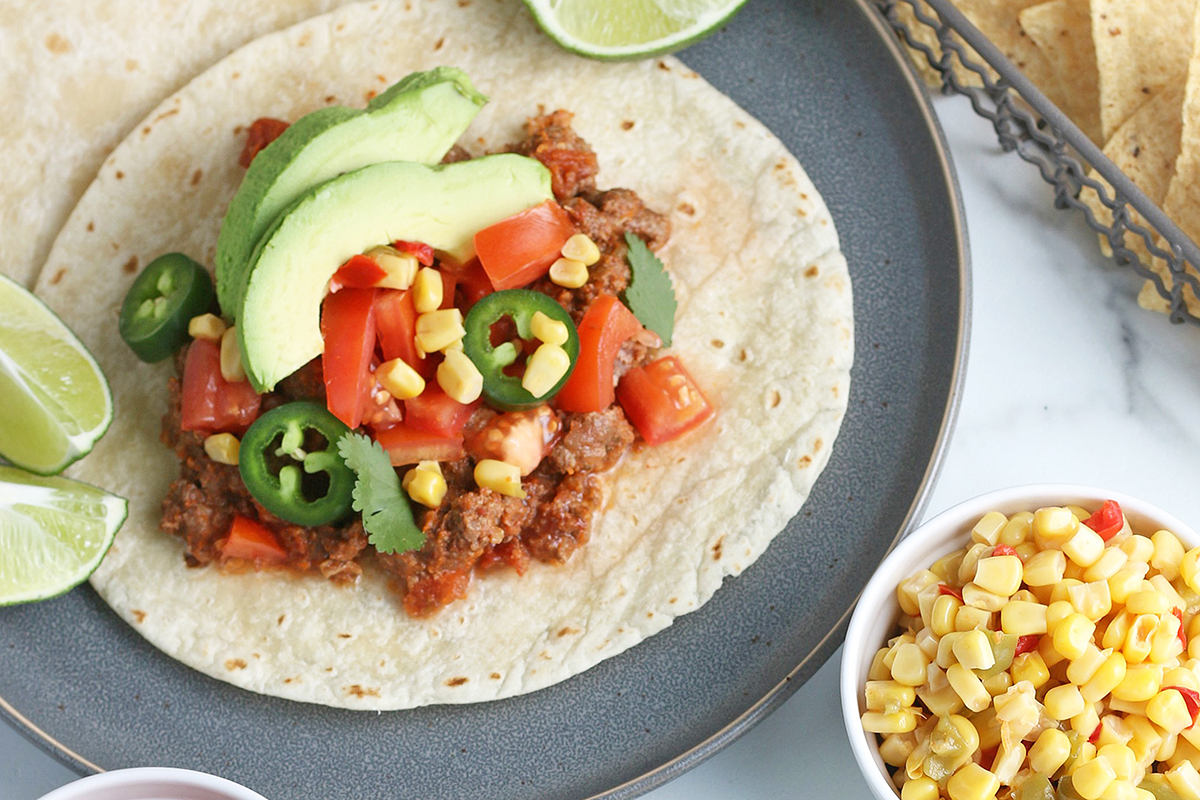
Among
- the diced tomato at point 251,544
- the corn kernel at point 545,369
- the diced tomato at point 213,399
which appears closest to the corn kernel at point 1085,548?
the corn kernel at point 545,369

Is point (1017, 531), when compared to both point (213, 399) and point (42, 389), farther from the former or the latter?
point (42, 389)

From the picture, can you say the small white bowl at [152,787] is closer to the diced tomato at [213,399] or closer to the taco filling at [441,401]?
the taco filling at [441,401]

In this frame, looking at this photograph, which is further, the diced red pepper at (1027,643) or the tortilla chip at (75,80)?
the tortilla chip at (75,80)

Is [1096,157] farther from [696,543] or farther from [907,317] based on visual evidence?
[696,543]

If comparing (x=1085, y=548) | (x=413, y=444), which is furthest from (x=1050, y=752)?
(x=413, y=444)

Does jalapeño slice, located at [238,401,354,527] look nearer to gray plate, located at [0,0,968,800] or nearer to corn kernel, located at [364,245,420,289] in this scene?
corn kernel, located at [364,245,420,289]

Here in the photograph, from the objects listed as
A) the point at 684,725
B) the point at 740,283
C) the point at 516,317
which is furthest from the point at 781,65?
the point at 684,725
